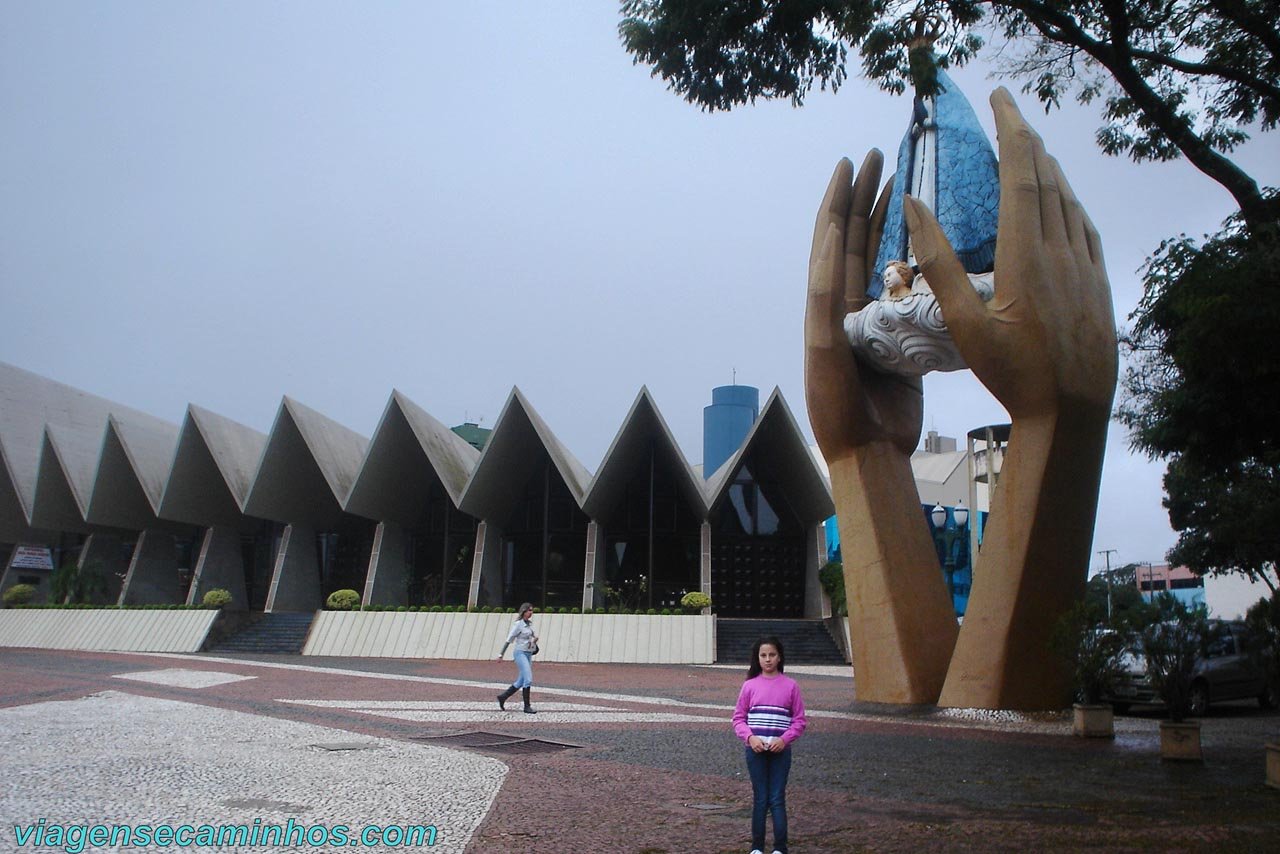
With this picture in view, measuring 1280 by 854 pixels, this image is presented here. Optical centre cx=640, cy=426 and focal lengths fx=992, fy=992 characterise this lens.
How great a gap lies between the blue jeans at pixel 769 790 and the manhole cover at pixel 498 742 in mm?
4135

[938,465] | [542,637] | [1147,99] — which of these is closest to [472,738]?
[1147,99]

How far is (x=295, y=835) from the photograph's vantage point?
518 cm

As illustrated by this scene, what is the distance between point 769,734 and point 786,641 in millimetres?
21912

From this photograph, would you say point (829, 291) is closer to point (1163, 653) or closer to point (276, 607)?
point (1163, 653)

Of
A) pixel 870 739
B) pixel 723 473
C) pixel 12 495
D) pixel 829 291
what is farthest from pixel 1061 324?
pixel 12 495

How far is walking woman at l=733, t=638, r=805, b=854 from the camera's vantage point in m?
4.82

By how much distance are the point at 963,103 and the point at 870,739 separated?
8836mm

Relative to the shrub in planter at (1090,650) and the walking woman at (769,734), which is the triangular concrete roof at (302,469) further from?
the walking woman at (769,734)

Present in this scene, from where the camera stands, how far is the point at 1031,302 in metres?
11.3

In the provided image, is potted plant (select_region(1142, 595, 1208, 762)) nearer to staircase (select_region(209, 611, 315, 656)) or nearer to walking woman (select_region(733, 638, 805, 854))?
walking woman (select_region(733, 638, 805, 854))

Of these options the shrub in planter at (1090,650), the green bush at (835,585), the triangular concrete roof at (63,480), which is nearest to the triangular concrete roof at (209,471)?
the triangular concrete roof at (63,480)

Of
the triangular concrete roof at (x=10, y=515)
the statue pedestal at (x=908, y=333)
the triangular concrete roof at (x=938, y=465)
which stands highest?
the triangular concrete roof at (x=938, y=465)

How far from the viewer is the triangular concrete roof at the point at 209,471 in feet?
105

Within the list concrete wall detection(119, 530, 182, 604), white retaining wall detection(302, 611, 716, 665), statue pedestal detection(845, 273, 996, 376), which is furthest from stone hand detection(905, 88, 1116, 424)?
concrete wall detection(119, 530, 182, 604)
